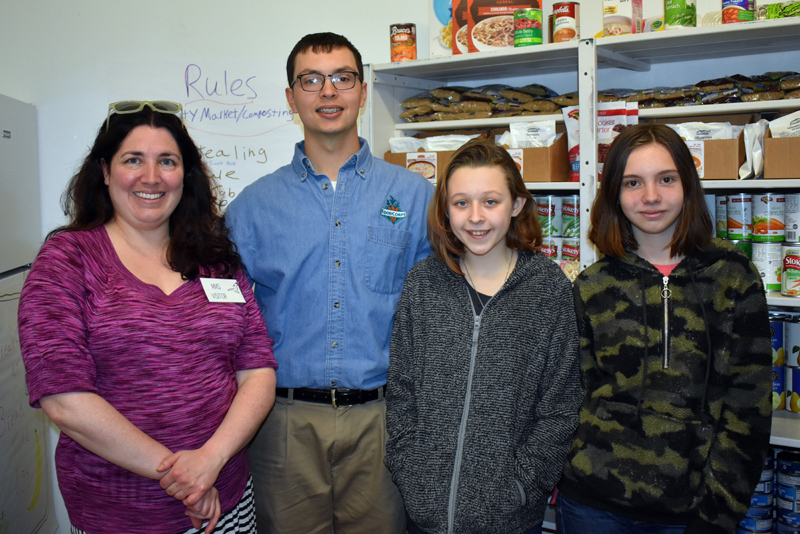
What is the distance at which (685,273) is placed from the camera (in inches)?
58.8

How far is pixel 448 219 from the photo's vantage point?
1.66 meters

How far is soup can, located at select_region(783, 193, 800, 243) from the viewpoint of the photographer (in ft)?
6.57

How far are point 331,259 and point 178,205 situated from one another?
0.44 meters

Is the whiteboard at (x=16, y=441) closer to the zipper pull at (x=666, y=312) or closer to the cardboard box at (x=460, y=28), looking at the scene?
the cardboard box at (x=460, y=28)

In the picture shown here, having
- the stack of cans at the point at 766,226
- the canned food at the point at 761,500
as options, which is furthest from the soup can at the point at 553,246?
the canned food at the point at 761,500

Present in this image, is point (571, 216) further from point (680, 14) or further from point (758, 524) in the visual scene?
point (758, 524)

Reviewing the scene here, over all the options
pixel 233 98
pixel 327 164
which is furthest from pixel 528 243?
pixel 233 98

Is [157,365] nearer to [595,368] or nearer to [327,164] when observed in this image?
[327,164]

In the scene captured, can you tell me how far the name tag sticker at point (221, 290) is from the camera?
1529 mm

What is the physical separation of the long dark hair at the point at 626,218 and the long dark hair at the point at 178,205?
978 mm

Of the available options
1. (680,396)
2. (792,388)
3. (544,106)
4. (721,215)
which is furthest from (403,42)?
(792,388)

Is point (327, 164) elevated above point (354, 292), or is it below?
above

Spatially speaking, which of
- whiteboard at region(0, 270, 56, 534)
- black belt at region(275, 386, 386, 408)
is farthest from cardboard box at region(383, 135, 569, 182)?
whiteboard at region(0, 270, 56, 534)

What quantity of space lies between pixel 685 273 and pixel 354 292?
2.84ft
